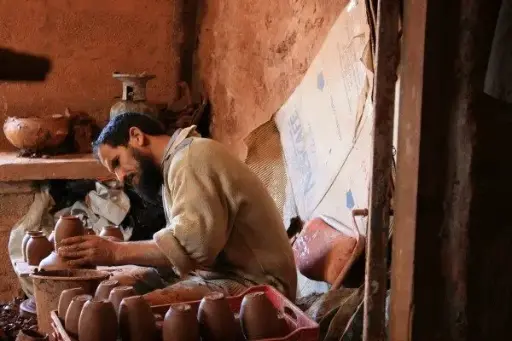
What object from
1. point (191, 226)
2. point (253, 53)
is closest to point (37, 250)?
point (191, 226)

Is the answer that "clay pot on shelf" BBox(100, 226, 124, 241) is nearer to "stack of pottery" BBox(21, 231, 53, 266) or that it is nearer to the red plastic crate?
"stack of pottery" BBox(21, 231, 53, 266)

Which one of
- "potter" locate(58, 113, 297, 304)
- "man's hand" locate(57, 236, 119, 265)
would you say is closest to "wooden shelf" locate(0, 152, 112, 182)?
"potter" locate(58, 113, 297, 304)

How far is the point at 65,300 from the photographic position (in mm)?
2770

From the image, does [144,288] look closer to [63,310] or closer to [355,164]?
[63,310]

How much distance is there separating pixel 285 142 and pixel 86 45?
231 cm

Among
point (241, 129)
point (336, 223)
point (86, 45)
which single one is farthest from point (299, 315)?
point (86, 45)

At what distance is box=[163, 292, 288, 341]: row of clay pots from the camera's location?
8.09 feet

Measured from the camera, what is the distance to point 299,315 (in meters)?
2.67

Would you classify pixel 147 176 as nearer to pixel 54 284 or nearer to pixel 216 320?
pixel 54 284

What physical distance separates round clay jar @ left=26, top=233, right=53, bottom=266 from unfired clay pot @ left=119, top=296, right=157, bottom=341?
1093mm

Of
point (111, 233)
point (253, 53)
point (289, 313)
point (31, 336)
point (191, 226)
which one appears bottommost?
point (31, 336)

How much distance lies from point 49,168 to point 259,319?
10.9ft

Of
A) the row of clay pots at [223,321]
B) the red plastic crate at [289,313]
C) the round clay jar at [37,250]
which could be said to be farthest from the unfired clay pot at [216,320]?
the round clay jar at [37,250]

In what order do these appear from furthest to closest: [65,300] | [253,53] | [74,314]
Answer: [253,53]
[65,300]
[74,314]
